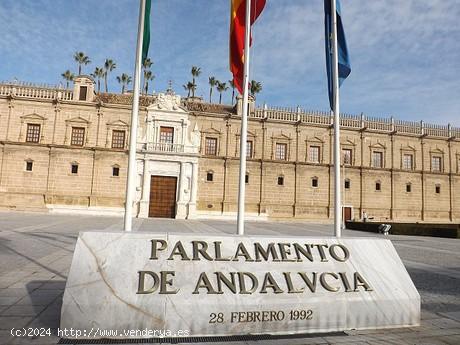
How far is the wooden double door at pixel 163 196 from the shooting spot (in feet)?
93.4

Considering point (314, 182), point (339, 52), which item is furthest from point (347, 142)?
point (339, 52)

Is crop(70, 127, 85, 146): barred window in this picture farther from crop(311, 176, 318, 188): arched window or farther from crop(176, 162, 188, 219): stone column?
crop(311, 176, 318, 188): arched window

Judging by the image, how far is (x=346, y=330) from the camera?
4191 mm

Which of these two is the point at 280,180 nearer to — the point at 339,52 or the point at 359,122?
the point at 359,122

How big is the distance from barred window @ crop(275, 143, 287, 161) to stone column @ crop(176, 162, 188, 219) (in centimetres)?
967

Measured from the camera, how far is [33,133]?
2912cm

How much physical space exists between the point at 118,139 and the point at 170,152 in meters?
5.41

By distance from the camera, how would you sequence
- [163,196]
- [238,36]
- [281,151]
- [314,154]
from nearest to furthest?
[238,36] → [163,196] → [281,151] → [314,154]

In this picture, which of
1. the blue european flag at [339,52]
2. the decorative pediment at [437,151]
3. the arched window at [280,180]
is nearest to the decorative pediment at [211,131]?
the arched window at [280,180]

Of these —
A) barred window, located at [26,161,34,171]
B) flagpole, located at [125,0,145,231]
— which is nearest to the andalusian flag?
flagpole, located at [125,0,145,231]

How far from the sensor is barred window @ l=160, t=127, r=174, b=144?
29806 mm

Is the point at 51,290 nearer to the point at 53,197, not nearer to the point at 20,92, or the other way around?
the point at 53,197

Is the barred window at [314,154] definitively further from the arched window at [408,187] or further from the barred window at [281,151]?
the arched window at [408,187]

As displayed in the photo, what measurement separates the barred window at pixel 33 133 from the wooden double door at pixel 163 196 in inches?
431
